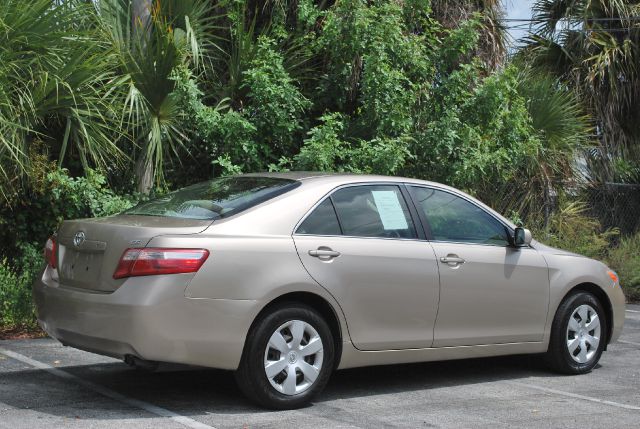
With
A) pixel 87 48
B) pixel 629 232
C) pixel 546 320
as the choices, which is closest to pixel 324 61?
pixel 87 48

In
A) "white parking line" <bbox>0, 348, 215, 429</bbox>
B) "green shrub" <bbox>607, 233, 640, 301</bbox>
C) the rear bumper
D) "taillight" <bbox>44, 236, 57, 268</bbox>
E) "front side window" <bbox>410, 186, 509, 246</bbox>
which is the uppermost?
"front side window" <bbox>410, 186, 509, 246</bbox>

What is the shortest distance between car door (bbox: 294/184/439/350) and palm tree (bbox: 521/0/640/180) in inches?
444

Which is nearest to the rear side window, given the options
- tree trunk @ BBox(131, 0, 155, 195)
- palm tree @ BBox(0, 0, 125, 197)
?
palm tree @ BBox(0, 0, 125, 197)

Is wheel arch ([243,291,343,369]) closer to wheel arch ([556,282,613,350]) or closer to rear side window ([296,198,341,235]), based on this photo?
rear side window ([296,198,341,235])

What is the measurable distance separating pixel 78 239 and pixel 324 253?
5.14ft

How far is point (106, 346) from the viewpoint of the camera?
20.6ft

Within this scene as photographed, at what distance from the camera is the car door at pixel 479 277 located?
24.4 ft

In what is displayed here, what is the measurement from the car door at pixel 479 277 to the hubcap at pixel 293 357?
1.07m

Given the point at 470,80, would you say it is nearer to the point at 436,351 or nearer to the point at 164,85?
the point at 164,85

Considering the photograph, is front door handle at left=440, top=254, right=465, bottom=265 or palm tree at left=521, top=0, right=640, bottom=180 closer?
front door handle at left=440, top=254, right=465, bottom=265

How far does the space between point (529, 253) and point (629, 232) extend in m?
10.6

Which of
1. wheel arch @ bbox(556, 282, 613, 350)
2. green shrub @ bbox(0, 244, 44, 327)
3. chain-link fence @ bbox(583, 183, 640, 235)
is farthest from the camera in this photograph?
chain-link fence @ bbox(583, 183, 640, 235)

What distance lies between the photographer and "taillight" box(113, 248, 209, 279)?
6.20 metres

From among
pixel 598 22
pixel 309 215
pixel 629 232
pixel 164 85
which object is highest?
pixel 598 22
